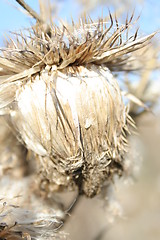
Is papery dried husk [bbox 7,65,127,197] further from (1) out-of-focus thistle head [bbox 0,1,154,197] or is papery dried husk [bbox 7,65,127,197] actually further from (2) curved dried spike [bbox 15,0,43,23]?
(2) curved dried spike [bbox 15,0,43,23]

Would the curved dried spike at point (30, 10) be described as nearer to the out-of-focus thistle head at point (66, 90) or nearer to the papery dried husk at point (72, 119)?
the out-of-focus thistle head at point (66, 90)

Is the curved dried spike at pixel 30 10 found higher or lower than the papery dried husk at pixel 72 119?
higher

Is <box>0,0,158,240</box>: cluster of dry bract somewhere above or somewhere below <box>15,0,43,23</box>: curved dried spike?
below

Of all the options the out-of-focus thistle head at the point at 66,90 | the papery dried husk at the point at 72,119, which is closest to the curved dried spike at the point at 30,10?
the out-of-focus thistle head at the point at 66,90

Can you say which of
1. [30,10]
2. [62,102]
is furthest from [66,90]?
[30,10]

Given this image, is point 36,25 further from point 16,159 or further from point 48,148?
point 16,159

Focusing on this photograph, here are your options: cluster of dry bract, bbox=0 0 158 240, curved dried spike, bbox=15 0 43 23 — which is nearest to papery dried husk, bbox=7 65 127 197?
cluster of dry bract, bbox=0 0 158 240

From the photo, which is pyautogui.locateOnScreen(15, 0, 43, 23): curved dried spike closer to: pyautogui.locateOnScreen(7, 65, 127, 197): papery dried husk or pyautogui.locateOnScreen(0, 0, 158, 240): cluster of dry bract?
pyautogui.locateOnScreen(0, 0, 158, 240): cluster of dry bract
